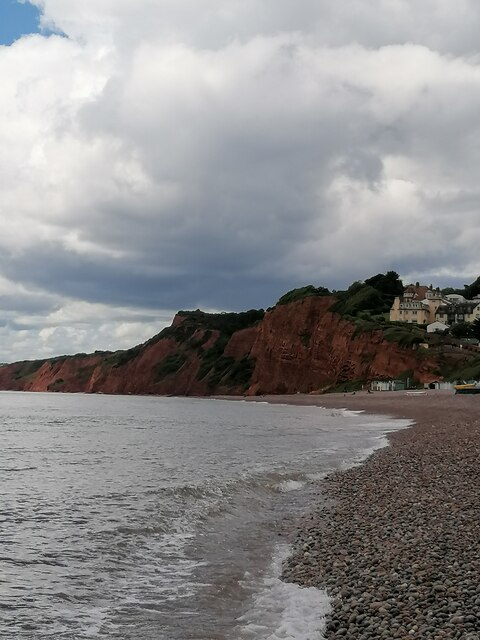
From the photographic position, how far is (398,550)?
8.34 m

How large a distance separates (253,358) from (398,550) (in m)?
109

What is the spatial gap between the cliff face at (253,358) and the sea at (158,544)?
63.1m

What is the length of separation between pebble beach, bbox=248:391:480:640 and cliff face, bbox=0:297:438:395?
6500cm

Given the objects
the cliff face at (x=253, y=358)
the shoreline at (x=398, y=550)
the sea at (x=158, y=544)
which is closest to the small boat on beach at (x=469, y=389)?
the cliff face at (x=253, y=358)

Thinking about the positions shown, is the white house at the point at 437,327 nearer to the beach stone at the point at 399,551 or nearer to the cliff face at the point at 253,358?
the cliff face at the point at 253,358

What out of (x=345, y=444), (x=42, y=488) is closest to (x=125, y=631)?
(x=42, y=488)

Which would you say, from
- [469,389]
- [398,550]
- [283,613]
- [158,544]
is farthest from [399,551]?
[469,389]

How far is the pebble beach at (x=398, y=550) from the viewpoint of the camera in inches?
233

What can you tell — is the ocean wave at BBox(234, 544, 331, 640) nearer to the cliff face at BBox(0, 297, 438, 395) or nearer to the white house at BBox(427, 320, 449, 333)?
the cliff face at BBox(0, 297, 438, 395)

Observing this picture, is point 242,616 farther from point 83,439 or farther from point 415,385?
point 415,385

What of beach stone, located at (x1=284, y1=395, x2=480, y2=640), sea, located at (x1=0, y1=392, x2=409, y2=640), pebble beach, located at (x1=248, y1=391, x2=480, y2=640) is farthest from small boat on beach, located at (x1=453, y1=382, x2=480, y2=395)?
beach stone, located at (x1=284, y1=395, x2=480, y2=640)

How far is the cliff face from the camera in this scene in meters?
87.4

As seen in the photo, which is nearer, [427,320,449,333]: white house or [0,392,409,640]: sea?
[0,392,409,640]: sea

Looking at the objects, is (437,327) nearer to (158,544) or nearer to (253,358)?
(253,358)
